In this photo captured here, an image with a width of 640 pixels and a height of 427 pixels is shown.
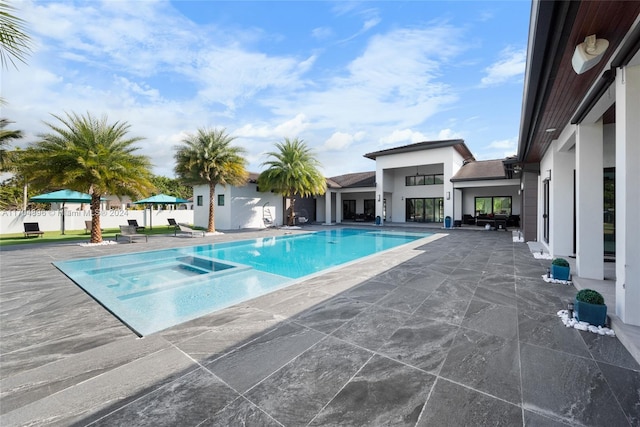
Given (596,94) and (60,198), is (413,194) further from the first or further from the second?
(60,198)

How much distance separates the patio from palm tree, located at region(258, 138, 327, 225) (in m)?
16.2

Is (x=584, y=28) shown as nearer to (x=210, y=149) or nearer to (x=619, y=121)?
(x=619, y=121)

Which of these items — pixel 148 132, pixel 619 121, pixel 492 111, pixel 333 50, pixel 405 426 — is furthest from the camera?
pixel 148 132

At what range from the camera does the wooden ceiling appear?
295 cm

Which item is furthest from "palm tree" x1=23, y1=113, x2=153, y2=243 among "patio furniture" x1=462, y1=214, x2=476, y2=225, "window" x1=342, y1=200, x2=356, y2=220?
"patio furniture" x1=462, y1=214, x2=476, y2=225

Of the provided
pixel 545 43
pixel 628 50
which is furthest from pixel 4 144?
pixel 628 50

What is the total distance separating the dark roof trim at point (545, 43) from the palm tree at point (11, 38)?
18.9 ft

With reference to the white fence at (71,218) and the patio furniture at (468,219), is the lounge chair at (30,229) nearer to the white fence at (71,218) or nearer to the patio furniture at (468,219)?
the white fence at (71,218)

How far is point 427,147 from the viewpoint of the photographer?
22516 mm

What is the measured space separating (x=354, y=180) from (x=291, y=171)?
10022 mm

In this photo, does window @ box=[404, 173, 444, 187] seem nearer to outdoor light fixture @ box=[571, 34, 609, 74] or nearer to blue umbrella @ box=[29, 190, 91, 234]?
outdoor light fixture @ box=[571, 34, 609, 74]

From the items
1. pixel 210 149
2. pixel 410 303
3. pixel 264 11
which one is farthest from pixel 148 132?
pixel 410 303

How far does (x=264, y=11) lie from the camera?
9688 millimetres

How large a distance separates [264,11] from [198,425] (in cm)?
1144
